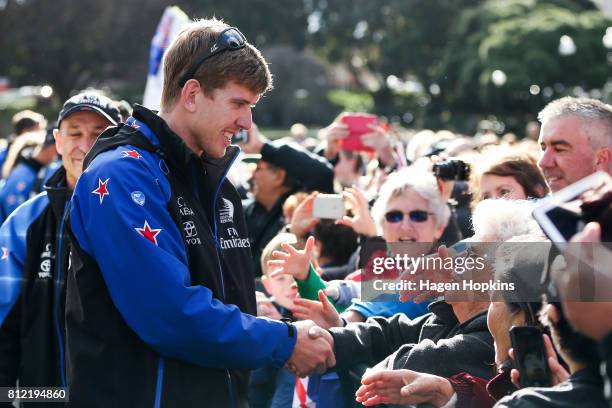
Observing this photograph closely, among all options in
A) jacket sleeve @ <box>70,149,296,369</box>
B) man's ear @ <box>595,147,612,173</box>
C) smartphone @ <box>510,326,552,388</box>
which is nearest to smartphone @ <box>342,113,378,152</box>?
man's ear @ <box>595,147,612,173</box>

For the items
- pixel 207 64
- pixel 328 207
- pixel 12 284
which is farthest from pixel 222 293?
pixel 328 207

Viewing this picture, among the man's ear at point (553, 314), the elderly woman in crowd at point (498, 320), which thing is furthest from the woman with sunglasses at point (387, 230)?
the man's ear at point (553, 314)

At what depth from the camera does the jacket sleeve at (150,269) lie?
10.4ft

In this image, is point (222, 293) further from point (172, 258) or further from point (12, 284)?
point (12, 284)

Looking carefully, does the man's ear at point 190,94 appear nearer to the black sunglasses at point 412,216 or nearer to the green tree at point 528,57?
the black sunglasses at point 412,216

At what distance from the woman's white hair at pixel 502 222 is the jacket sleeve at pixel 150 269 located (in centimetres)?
103

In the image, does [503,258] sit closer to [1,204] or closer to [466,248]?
[466,248]

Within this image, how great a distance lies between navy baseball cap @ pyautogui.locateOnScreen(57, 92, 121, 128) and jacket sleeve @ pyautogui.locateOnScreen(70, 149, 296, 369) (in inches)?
65.1

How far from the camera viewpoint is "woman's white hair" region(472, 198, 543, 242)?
12.3 ft

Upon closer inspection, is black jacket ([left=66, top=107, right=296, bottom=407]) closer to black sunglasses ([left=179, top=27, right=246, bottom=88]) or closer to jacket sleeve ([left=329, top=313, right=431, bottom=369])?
black sunglasses ([left=179, top=27, right=246, bottom=88])

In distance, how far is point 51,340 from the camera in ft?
14.5

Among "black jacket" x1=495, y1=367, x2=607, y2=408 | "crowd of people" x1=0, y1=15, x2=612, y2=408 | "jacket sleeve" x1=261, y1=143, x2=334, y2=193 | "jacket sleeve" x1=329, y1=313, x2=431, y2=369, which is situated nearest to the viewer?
"black jacket" x1=495, y1=367, x2=607, y2=408

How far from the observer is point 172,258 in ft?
10.5

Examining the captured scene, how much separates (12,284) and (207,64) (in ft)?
5.64
